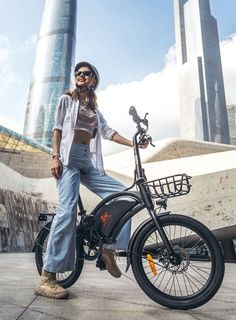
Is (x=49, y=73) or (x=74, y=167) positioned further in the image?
(x=49, y=73)

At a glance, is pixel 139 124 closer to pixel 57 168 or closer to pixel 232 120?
pixel 57 168

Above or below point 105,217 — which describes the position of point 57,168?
above

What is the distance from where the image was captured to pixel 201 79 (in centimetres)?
14512

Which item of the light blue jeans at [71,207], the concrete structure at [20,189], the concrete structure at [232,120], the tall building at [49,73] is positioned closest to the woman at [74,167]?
the light blue jeans at [71,207]

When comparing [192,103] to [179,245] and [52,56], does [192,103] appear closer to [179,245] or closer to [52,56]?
[52,56]

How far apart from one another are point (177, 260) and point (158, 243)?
0.18 m

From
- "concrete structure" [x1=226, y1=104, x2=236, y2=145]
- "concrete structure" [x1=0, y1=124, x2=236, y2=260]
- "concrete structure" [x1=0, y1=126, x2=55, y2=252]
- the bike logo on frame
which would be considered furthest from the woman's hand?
"concrete structure" [x1=226, y1=104, x2=236, y2=145]

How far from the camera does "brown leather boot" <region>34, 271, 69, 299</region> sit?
7.60 feet

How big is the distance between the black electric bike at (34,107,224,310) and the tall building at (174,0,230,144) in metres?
141

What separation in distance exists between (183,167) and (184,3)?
173 m

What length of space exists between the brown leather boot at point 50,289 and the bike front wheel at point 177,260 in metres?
0.57

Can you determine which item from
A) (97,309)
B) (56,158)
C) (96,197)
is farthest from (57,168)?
(96,197)

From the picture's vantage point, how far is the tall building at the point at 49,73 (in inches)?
3593

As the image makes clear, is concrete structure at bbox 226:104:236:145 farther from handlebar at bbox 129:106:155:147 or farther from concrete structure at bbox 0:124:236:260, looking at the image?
handlebar at bbox 129:106:155:147
